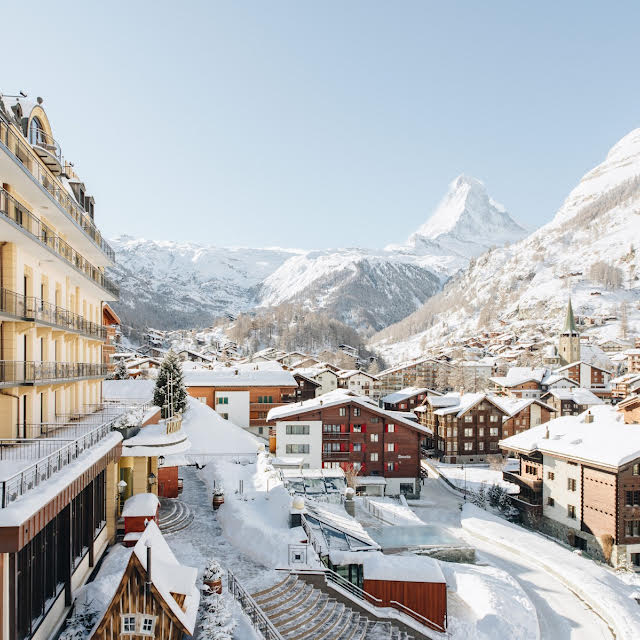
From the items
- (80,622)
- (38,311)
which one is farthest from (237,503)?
(38,311)

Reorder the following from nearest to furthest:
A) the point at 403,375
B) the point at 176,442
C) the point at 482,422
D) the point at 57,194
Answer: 1. the point at 57,194
2. the point at 176,442
3. the point at 482,422
4. the point at 403,375

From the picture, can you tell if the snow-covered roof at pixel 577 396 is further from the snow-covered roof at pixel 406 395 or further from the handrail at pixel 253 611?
the handrail at pixel 253 611

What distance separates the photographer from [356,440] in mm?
39875

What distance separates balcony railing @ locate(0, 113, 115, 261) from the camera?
11152mm

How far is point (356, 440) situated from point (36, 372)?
29712 millimetres

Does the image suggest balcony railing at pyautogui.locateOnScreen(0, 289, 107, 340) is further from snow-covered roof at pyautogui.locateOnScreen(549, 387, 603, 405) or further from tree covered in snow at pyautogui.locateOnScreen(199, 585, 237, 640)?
snow-covered roof at pyautogui.locateOnScreen(549, 387, 603, 405)

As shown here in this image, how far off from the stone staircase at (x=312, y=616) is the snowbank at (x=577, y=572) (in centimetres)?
1091

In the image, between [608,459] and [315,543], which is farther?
[608,459]

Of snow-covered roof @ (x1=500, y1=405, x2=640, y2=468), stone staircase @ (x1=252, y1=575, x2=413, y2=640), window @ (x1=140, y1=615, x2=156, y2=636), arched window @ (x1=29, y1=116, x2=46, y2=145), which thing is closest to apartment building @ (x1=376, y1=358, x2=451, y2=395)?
snow-covered roof @ (x1=500, y1=405, x2=640, y2=468)

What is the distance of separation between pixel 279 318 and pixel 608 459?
16203cm

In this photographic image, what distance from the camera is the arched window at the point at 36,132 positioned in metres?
Answer: 15.6

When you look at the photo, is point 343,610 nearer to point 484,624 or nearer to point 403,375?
point 484,624

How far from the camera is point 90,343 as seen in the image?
2234cm

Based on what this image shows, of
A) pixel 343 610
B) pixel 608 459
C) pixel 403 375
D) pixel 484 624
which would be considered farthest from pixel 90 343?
pixel 403 375
